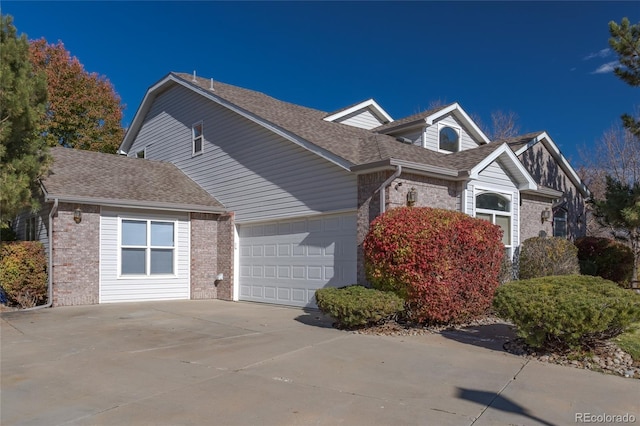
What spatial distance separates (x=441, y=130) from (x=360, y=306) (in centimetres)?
875

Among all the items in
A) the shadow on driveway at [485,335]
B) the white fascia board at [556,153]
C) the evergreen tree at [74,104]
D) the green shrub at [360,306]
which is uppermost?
the evergreen tree at [74,104]

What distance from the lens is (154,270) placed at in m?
14.2

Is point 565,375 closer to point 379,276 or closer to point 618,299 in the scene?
point 618,299

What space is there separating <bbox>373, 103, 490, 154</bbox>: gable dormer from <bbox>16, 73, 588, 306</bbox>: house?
47 millimetres

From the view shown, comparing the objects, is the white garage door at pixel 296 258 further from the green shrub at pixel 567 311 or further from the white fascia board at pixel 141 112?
the white fascia board at pixel 141 112

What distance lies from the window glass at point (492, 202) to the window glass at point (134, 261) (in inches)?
367

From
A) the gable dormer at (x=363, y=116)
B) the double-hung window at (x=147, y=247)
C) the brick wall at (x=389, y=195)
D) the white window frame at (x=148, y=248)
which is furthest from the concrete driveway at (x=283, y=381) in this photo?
the gable dormer at (x=363, y=116)

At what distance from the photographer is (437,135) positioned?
15.4 m

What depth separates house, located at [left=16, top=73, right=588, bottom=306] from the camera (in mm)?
11359

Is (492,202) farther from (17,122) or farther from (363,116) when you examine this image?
(17,122)

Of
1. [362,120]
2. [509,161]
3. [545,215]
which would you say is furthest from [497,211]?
[362,120]

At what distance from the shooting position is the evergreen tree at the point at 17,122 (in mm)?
11398

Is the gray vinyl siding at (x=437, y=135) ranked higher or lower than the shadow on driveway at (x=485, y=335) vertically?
higher

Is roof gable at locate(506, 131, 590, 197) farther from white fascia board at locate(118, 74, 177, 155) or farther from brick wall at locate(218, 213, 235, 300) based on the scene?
white fascia board at locate(118, 74, 177, 155)
